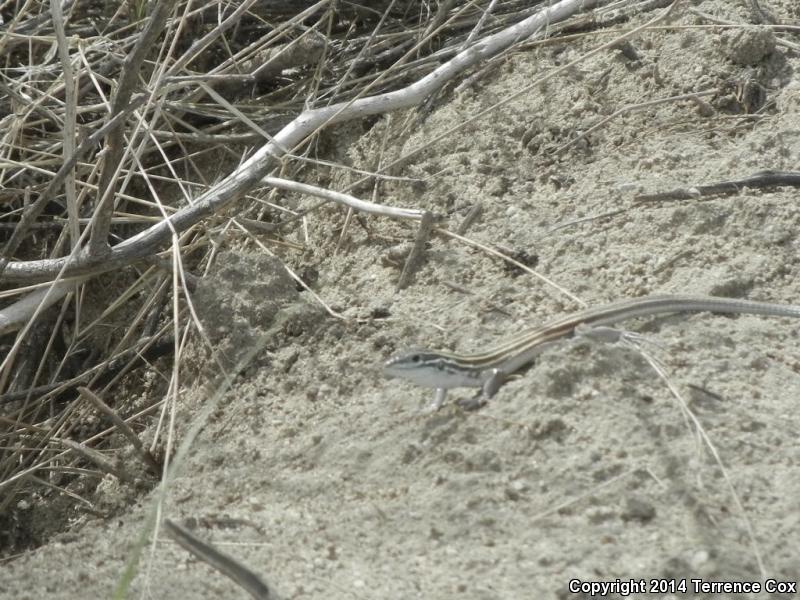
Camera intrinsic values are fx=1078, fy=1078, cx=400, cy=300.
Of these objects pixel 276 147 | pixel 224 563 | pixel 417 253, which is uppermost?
pixel 276 147

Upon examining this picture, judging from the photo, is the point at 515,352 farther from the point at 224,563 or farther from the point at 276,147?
the point at 276,147

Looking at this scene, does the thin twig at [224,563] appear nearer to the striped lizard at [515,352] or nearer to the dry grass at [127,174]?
the striped lizard at [515,352]

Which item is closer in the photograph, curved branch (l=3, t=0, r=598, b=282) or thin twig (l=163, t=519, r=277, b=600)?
thin twig (l=163, t=519, r=277, b=600)

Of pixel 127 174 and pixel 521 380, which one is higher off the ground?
pixel 127 174

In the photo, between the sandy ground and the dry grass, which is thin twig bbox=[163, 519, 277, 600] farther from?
the dry grass

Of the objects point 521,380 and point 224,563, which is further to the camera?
point 521,380

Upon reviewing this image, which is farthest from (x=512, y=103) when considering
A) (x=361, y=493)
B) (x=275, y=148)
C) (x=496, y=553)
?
(x=496, y=553)

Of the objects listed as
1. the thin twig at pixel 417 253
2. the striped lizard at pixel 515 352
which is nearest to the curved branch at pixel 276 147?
the thin twig at pixel 417 253

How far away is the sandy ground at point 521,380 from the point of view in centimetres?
264

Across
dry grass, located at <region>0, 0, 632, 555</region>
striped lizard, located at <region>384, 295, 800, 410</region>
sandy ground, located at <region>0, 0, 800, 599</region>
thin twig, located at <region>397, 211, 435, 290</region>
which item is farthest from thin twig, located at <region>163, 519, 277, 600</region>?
thin twig, located at <region>397, 211, 435, 290</region>

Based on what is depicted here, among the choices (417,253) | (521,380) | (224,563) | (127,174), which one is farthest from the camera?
(127,174)

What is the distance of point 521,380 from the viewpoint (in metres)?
3.14

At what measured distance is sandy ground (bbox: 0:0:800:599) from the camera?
264 centimetres

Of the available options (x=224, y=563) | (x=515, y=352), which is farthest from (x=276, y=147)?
(x=224, y=563)
